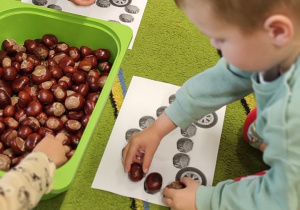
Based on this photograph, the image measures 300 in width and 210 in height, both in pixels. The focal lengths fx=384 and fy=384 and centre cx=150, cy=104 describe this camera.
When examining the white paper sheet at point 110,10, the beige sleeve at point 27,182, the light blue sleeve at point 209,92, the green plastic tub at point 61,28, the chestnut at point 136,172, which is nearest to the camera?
the beige sleeve at point 27,182

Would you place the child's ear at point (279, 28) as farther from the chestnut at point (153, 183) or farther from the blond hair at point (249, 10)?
the chestnut at point (153, 183)

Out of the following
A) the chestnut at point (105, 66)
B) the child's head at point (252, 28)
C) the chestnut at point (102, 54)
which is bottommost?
the chestnut at point (105, 66)

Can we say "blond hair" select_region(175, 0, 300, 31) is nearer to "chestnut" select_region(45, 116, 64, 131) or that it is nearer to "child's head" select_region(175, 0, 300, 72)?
"child's head" select_region(175, 0, 300, 72)

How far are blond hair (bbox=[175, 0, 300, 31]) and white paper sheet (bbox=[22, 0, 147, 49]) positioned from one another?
653mm

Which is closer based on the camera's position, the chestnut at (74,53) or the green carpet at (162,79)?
the green carpet at (162,79)

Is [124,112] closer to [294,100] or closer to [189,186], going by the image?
[189,186]

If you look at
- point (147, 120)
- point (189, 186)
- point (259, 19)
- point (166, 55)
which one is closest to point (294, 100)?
point (259, 19)

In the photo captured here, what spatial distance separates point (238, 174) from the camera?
0.89 meters

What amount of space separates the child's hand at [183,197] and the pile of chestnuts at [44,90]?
23 centimetres

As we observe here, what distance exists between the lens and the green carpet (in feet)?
2.73

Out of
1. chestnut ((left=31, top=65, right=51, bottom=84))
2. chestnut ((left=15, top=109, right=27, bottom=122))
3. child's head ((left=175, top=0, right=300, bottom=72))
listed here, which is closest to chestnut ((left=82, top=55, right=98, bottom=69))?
chestnut ((left=31, top=65, right=51, bottom=84))

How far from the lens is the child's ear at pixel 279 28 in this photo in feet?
1.48

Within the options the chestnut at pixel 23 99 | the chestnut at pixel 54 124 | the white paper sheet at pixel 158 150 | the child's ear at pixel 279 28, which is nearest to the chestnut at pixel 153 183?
the white paper sheet at pixel 158 150

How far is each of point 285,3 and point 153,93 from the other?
581mm
